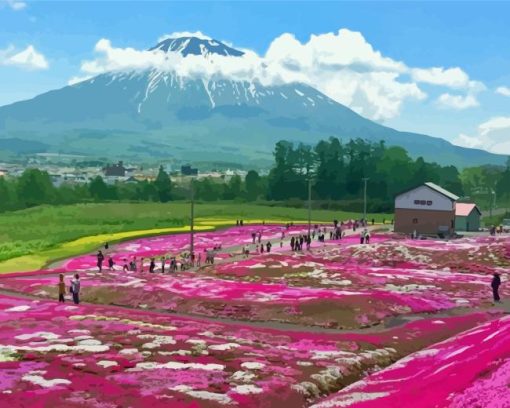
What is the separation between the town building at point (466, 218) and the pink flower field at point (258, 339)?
5450 centimetres

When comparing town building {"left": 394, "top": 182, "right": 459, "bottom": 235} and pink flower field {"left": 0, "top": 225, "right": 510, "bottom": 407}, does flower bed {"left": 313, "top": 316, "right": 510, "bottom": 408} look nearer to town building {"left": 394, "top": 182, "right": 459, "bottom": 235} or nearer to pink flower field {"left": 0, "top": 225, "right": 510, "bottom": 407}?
pink flower field {"left": 0, "top": 225, "right": 510, "bottom": 407}

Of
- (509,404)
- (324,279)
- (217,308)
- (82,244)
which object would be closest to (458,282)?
(324,279)

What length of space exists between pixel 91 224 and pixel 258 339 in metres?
107

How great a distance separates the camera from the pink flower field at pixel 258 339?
24.3 m

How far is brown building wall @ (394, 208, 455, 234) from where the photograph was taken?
361 ft

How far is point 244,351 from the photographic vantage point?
32.1 m

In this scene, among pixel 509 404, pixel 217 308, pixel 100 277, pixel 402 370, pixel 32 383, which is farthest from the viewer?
pixel 100 277

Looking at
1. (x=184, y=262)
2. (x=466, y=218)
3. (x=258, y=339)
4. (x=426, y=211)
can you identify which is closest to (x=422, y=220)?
(x=426, y=211)

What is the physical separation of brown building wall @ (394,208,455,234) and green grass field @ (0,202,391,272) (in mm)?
33771

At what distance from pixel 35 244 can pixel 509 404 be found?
9228 centimetres

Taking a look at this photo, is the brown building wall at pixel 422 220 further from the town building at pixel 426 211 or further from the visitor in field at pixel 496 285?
the visitor in field at pixel 496 285

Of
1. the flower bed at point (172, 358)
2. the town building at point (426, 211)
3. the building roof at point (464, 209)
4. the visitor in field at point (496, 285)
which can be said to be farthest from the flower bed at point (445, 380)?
the building roof at point (464, 209)

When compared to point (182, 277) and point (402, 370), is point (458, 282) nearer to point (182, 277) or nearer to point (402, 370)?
point (182, 277)

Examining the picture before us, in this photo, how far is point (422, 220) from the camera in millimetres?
112062
